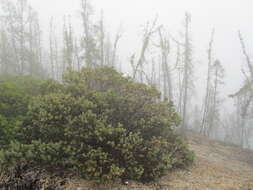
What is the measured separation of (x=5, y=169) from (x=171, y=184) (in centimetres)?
331

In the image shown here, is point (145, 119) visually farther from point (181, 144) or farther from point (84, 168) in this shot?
point (84, 168)

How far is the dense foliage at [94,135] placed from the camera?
3748 millimetres

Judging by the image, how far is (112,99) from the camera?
4.91 m

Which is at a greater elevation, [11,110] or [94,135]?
[11,110]

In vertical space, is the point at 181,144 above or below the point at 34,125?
below

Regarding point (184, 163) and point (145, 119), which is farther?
point (184, 163)

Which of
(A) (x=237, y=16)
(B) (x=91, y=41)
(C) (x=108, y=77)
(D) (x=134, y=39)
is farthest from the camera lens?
(A) (x=237, y=16)

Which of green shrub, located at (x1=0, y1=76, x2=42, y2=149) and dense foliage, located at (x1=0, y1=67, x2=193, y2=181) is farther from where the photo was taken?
green shrub, located at (x1=0, y1=76, x2=42, y2=149)

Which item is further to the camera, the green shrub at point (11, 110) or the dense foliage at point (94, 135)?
the green shrub at point (11, 110)

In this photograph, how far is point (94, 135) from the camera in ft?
13.2

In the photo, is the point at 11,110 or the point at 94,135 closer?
the point at 94,135

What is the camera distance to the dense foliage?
3748mm

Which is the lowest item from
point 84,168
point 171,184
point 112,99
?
point 171,184

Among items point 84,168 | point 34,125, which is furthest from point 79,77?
point 84,168
